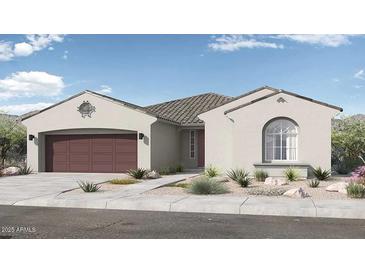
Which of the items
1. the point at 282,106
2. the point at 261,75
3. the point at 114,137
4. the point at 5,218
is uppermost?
the point at 261,75

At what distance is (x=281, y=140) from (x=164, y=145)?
6499 mm

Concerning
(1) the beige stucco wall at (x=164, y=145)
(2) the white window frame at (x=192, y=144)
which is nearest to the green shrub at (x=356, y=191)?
(1) the beige stucco wall at (x=164, y=145)

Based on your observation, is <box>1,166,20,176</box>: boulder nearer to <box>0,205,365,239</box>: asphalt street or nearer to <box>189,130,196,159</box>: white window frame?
<box>189,130,196,159</box>: white window frame

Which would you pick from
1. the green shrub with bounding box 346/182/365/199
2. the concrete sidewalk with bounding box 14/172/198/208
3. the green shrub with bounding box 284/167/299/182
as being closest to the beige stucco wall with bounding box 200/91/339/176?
the green shrub with bounding box 284/167/299/182

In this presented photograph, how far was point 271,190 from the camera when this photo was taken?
43.2 feet

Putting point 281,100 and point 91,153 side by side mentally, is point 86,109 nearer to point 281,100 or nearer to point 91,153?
point 91,153

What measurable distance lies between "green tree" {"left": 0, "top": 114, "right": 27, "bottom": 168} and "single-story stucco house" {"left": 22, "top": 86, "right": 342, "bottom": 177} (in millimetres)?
5553

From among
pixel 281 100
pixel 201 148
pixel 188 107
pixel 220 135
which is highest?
pixel 188 107

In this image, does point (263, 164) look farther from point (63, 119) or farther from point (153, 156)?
point (63, 119)

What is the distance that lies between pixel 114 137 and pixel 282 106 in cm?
849

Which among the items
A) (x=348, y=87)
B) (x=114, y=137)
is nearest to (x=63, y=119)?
(x=114, y=137)

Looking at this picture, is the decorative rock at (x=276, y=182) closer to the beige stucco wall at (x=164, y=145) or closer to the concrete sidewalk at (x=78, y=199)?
the concrete sidewalk at (x=78, y=199)

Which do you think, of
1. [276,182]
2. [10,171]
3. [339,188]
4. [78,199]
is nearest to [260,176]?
[276,182]

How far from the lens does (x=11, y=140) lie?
27.7 metres
